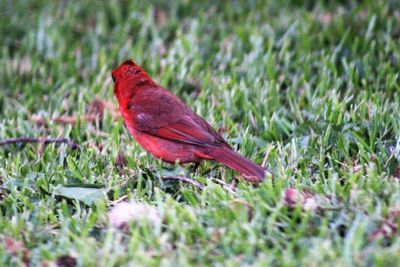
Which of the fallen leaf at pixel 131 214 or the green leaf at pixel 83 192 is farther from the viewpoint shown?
the green leaf at pixel 83 192

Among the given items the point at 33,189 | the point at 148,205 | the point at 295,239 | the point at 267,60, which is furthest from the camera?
the point at 267,60

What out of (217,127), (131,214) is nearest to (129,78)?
(217,127)

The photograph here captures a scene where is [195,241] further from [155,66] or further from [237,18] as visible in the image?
[237,18]

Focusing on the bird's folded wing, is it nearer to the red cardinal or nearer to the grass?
the red cardinal

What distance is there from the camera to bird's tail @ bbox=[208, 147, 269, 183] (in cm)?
450

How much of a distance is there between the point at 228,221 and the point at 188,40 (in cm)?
375

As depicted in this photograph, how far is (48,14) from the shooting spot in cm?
844

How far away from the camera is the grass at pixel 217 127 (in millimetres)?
3730

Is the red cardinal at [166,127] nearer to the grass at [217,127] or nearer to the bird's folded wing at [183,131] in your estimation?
the bird's folded wing at [183,131]

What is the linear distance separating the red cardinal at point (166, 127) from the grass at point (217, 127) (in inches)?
5.6

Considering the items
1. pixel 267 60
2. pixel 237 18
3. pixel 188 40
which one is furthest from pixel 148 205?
pixel 237 18

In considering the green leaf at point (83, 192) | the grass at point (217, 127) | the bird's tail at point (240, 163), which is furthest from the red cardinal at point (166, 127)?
the green leaf at point (83, 192)

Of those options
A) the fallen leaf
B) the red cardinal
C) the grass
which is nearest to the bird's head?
the red cardinal

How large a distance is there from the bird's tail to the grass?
0.11 m
